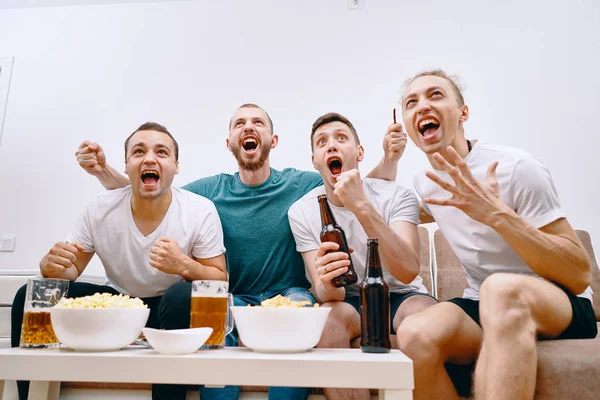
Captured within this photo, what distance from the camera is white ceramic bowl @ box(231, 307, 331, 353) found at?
0.98 meters

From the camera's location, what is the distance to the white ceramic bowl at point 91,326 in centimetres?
98

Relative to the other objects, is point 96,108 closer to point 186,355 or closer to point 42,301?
point 42,301

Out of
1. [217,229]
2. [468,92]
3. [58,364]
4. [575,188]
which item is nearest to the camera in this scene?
[58,364]

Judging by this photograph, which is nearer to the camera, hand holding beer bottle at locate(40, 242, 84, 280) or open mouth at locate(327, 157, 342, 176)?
hand holding beer bottle at locate(40, 242, 84, 280)

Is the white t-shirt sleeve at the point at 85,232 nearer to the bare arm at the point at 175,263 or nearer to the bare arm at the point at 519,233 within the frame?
the bare arm at the point at 175,263

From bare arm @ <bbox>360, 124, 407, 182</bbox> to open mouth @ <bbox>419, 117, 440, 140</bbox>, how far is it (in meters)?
0.14

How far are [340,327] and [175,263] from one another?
553mm

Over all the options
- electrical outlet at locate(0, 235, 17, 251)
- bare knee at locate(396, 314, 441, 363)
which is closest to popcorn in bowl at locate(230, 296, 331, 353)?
bare knee at locate(396, 314, 441, 363)

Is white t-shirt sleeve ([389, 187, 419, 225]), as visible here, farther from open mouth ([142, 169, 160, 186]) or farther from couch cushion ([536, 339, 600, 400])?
open mouth ([142, 169, 160, 186])

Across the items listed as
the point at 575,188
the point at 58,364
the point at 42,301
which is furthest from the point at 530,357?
the point at 575,188

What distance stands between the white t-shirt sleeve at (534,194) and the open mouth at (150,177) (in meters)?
1.22

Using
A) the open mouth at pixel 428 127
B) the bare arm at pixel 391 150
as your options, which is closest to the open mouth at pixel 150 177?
the bare arm at pixel 391 150

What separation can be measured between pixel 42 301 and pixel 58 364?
0.82 feet

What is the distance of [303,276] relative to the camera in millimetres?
1945
